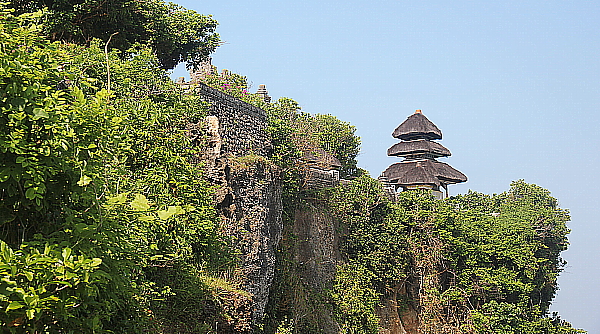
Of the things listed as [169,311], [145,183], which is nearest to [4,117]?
[145,183]

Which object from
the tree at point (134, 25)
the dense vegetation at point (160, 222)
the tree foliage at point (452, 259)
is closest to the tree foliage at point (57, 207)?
the dense vegetation at point (160, 222)

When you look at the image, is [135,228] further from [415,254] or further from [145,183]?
[415,254]

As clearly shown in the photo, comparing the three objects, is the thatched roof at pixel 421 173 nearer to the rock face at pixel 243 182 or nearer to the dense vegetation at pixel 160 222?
the dense vegetation at pixel 160 222

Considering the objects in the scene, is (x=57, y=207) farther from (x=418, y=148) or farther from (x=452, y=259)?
(x=418, y=148)

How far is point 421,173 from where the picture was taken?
24.2m

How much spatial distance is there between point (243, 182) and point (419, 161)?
622 inches

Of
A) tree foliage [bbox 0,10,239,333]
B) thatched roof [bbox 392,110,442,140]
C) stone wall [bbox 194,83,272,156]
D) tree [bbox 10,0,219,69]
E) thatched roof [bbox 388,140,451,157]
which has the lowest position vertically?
tree foliage [bbox 0,10,239,333]

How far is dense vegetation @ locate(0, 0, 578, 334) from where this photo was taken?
4.39 meters

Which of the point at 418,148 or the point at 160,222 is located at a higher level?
the point at 418,148

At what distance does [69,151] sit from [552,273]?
20.8 m

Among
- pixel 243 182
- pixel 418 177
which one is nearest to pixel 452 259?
pixel 418 177

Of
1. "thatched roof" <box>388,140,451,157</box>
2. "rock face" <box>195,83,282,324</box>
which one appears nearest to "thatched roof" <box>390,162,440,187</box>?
"thatched roof" <box>388,140,451,157</box>

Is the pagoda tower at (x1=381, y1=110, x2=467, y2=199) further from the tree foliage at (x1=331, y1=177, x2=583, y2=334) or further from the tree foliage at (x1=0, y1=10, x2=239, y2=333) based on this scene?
the tree foliage at (x1=0, y1=10, x2=239, y2=333)

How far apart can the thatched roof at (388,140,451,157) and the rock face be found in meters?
14.6
